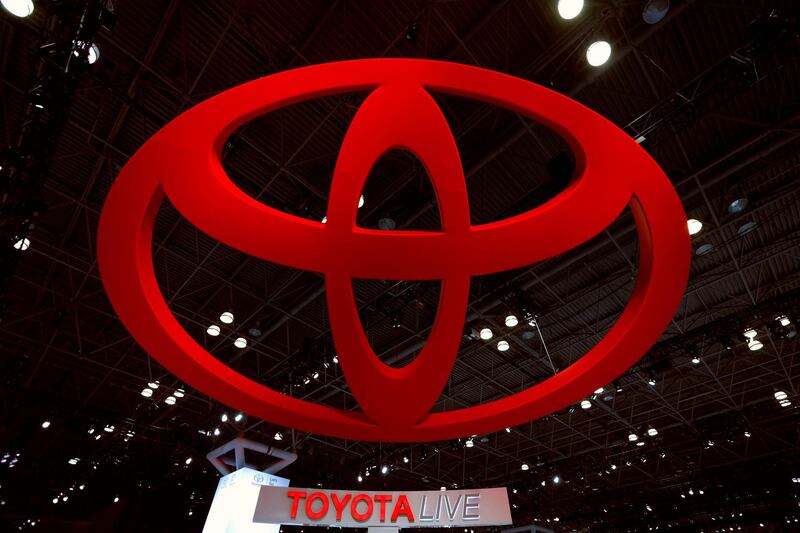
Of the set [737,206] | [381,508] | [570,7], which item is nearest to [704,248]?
[737,206]

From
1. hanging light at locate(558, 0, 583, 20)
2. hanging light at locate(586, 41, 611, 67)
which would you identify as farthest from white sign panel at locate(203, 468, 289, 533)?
Answer: hanging light at locate(558, 0, 583, 20)

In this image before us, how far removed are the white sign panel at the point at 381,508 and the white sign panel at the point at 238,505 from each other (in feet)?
14.5

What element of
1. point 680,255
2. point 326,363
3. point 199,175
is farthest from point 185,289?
point 680,255

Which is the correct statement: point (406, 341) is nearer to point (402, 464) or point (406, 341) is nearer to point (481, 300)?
point (481, 300)

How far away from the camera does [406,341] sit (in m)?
14.6

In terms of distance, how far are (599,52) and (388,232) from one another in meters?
4.60

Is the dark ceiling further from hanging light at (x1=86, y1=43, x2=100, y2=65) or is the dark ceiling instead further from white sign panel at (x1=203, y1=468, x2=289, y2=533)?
white sign panel at (x1=203, y1=468, x2=289, y2=533)

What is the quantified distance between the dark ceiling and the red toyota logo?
704 millimetres

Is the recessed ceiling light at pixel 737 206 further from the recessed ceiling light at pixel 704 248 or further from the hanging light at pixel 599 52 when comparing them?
the hanging light at pixel 599 52

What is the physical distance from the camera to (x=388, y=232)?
15.2 ft

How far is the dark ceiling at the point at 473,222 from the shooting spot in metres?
7.78

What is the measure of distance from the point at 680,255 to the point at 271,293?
1096 centimetres

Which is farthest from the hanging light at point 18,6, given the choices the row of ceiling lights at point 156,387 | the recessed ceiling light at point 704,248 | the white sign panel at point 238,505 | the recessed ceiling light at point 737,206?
the row of ceiling lights at point 156,387

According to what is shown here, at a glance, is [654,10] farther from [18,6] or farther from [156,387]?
[156,387]
